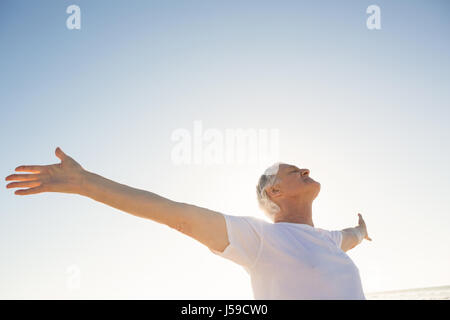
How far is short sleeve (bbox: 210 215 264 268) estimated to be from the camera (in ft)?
8.43

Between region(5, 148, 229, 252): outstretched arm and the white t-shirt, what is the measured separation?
0.28 meters

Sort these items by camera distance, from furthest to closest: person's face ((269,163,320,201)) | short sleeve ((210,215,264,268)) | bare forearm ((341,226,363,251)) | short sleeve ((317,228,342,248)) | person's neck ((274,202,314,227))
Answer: bare forearm ((341,226,363,251)), person's face ((269,163,320,201)), person's neck ((274,202,314,227)), short sleeve ((317,228,342,248)), short sleeve ((210,215,264,268))

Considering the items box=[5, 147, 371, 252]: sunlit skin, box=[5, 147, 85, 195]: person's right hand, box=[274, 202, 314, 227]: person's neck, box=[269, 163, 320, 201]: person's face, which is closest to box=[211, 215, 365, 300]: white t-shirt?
box=[5, 147, 371, 252]: sunlit skin

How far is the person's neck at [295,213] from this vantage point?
3.57m

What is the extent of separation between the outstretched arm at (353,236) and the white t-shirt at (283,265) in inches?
61.3

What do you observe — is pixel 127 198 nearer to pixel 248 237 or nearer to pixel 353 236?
pixel 248 237

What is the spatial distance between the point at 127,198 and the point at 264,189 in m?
1.94

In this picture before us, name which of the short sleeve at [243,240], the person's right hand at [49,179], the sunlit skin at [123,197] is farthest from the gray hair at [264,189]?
the person's right hand at [49,179]

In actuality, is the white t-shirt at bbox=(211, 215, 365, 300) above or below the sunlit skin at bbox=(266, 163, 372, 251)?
below

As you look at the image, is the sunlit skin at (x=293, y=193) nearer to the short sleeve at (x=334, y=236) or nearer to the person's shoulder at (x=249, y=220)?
the short sleeve at (x=334, y=236)

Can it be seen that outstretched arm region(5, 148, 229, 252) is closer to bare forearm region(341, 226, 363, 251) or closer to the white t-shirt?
the white t-shirt
